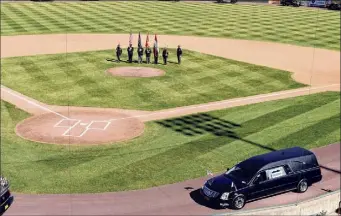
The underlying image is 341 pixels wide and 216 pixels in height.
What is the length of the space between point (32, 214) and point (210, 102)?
18.0 meters

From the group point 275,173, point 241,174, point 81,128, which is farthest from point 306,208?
point 81,128

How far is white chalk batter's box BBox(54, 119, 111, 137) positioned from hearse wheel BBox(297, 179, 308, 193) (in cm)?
1226

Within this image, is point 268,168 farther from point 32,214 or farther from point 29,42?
point 29,42

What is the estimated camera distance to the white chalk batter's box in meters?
28.2

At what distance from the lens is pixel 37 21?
223 ft

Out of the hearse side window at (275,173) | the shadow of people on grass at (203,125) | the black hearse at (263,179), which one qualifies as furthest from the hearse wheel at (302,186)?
the shadow of people on grass at (203,125)

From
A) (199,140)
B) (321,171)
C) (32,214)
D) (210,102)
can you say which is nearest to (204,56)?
(210,102)

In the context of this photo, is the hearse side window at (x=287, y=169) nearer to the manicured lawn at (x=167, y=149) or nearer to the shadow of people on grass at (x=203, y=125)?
the manicured lawn at (x=167, y=149)

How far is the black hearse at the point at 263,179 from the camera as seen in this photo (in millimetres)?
19594

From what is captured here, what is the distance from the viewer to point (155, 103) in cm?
3403

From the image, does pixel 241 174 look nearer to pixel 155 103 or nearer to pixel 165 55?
pixel 155 103

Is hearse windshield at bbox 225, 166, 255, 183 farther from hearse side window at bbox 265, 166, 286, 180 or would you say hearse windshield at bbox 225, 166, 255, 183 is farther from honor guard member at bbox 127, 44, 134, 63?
honor guard member at bbox 127, 44, 134, 63

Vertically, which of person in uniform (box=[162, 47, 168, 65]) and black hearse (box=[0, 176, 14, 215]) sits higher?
person in uniform (box=[162, 47, 168, 65])

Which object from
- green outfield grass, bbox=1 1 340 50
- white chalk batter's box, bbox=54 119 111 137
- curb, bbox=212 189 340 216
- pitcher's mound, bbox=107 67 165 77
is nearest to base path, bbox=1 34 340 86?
green outfield grass, bbox=1 1 340 50
